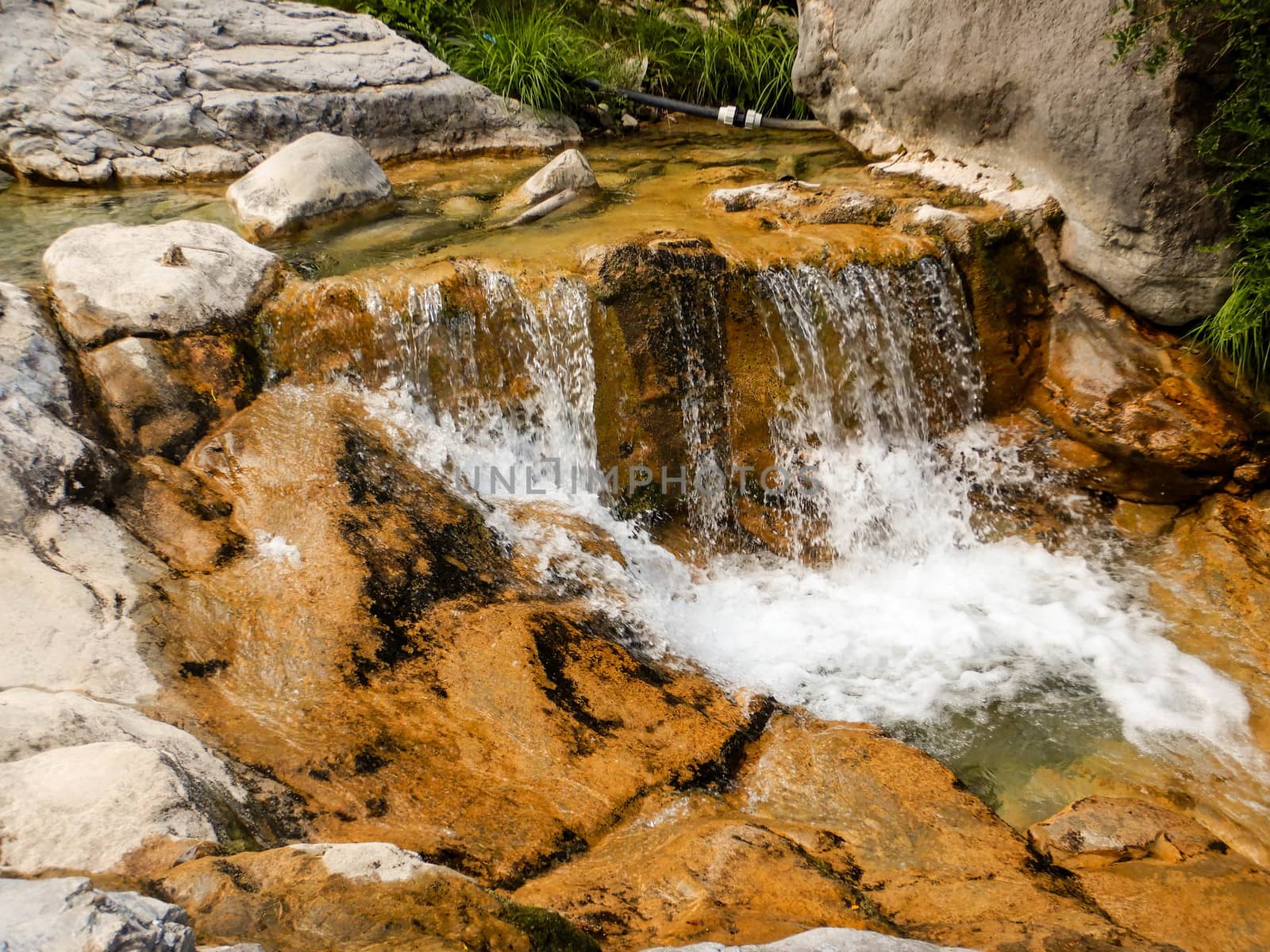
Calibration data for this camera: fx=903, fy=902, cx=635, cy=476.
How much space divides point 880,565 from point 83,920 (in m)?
4.34

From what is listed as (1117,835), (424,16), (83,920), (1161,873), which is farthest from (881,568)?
(424,16)

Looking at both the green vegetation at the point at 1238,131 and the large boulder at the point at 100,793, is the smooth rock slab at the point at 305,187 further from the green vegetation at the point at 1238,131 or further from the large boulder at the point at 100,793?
the green vegetation at the point at 1238,131

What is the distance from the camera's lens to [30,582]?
289 centimetres

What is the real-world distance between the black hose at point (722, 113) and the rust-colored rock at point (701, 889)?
274 inches

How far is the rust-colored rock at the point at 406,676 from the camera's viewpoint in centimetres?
269

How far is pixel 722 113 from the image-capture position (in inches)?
328

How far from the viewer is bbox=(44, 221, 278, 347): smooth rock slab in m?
4.05

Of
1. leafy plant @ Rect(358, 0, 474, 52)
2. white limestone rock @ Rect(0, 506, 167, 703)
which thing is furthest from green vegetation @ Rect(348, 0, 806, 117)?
white limestone rock @ Rect(0, 506, 167, 703)

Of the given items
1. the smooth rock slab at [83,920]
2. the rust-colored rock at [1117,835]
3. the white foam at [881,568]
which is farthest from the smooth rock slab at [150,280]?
the rust-colored rock at [1117,835]

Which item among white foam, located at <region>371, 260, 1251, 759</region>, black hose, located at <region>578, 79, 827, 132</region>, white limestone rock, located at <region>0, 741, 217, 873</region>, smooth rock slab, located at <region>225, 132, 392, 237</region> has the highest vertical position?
black hose, located at <region>578, 79, 827, 132</region>

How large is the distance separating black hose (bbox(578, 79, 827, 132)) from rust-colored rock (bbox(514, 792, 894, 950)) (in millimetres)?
6957

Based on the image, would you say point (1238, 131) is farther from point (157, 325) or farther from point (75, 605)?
point (75, 605)

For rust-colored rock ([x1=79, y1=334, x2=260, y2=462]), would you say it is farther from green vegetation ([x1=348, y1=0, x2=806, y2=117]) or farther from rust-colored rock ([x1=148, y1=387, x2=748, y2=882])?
green vegetation ([x1=348, y1=0, x2=806, y2=117])

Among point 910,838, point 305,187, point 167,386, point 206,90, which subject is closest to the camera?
point 910,838
